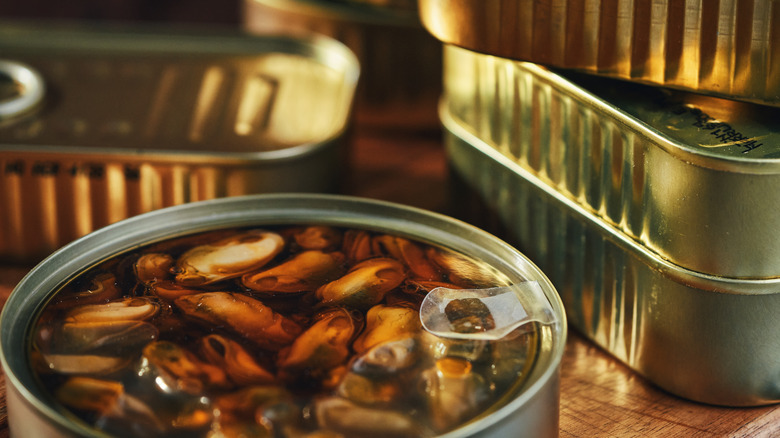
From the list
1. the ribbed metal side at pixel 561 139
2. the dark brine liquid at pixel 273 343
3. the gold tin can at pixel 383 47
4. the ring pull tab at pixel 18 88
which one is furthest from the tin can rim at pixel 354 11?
the dark brine liquid at pixel 273 343

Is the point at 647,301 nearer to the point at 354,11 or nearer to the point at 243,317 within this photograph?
the point at 243,317

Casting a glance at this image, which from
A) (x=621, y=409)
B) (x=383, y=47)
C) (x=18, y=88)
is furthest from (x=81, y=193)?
(x=621, y=409)

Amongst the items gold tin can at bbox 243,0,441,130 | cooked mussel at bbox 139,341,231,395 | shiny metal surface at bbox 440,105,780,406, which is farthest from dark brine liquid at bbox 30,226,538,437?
gold tin can at bbox 243,0,441,130

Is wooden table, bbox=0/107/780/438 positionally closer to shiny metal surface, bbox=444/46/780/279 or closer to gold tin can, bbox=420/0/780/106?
shiny metal surface, bbox=444/46/780/279

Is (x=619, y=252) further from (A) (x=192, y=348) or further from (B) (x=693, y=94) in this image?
(A) (x=192, y=348)

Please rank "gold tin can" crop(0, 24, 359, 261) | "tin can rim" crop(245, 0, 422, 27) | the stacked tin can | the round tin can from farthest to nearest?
"tin can rim" crop(245, 0, 422, 27)
"gold tin can" crop(0, 24, 359, 261)
the stacked tin can
the round tin can

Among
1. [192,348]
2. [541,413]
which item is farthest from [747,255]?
[192,348]
